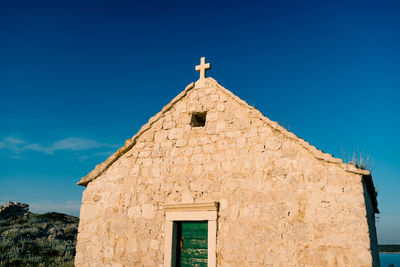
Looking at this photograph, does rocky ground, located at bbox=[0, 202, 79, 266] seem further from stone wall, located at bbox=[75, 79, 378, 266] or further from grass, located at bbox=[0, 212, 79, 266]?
stone wall, located at bbox=[75, 79, 378, 266]

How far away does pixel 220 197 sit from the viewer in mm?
6188

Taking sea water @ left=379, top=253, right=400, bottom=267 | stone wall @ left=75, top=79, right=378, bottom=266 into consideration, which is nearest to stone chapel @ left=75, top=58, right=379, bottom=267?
stone wall @ left=75, top=79, right=378, bottom=266

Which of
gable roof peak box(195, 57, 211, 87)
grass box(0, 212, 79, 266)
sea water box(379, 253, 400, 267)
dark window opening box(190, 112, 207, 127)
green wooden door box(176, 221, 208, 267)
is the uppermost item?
gable roof peak box(195, 57, 211, 87)

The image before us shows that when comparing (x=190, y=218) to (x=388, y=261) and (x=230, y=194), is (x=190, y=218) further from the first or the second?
(x=388, y=261)

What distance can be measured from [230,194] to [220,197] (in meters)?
0.23

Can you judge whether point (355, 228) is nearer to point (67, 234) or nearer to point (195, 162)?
point (195, 162)

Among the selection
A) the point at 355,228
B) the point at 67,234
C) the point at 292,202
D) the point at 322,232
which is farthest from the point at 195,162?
the point at 67,234

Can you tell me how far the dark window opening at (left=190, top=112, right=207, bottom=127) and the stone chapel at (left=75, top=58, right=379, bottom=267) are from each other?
33mm

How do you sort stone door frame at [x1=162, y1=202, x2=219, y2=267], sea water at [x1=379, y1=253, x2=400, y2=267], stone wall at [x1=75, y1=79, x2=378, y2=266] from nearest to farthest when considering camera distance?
stone wall at [x1=75, y1=79, x2=378, y2=266], stone door frame at [x1=162, y1=202, x2=219, y2=267], sea water at [x1=379, y1=253, x2=400, y2=267]

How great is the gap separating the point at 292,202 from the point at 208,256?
200 cm

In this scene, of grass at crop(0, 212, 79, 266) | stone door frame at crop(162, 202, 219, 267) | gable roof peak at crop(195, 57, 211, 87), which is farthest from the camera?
grass at crop(0, 212, 79, 266)

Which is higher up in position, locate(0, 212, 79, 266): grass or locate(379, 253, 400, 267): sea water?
locate(0, 212, 79, 266): grass

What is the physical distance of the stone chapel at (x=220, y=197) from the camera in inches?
203

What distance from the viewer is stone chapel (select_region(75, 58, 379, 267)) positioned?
5148 mm
